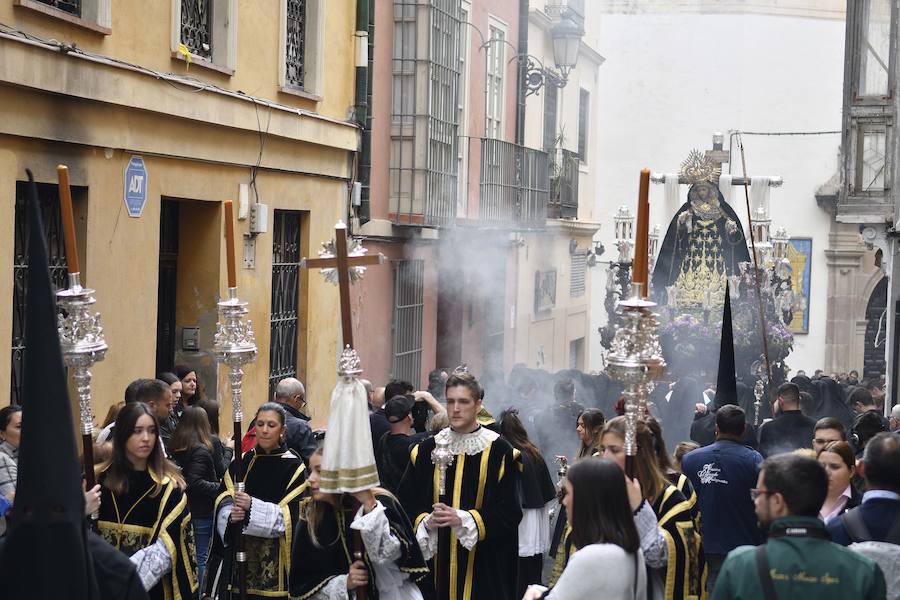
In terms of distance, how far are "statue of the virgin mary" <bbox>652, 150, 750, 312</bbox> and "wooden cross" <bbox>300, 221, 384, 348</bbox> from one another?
1632 cm

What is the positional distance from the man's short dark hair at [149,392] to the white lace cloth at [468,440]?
1980 millimetres

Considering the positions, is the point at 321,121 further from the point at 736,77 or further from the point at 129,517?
the point at 736,77

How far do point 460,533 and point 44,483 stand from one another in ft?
9.99

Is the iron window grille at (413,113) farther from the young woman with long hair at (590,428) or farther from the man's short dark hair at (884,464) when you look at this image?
the man's short dark hair at (884,464)

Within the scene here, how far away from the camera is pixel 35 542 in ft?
14.3

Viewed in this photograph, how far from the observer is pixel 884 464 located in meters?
5.88

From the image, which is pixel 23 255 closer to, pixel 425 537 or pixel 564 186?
pixel 425 537

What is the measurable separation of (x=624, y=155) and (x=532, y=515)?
27854 mm

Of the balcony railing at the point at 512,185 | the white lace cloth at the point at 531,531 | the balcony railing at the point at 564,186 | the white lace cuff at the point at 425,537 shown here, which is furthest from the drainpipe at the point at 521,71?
the white lace cuff at the point at 425,537

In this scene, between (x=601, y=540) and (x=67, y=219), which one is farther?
(x=67, y=219)

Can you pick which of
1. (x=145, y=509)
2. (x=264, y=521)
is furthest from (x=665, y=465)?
(x=145, y=509)

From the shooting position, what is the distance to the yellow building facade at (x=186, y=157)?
9695mm

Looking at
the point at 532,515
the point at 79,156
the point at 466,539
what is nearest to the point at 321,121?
the point at 79,156

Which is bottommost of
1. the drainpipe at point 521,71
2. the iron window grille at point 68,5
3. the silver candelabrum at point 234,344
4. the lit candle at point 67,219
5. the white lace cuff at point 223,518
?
the white lace cuff at point 223,518
